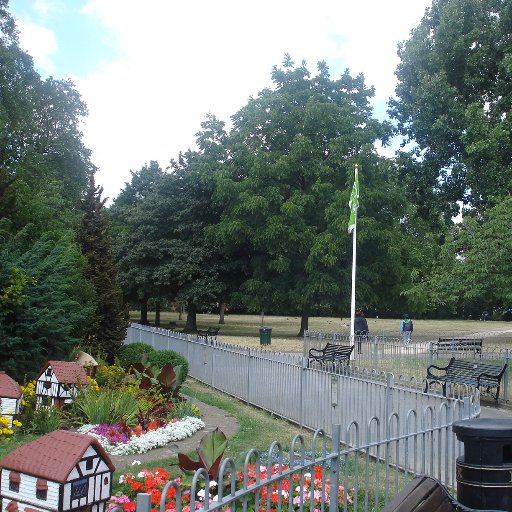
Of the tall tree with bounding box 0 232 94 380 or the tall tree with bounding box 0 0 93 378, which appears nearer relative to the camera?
the tall tree with bounding box 0 232 94 380

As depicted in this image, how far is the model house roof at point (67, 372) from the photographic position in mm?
10555

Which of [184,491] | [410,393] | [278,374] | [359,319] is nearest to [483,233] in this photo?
[359,319]

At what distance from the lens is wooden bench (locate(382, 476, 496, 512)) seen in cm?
385

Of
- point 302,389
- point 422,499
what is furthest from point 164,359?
point 422,499

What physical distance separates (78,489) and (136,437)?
15.8 ft

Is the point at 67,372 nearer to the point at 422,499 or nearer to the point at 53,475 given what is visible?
the point at 53,475

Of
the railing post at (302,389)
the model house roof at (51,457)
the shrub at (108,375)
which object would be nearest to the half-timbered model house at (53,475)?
the model house roof at (51,457)

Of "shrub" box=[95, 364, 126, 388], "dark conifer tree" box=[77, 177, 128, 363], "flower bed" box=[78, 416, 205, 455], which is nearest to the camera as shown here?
"flower bed" box=[78, 416, 205, 455]

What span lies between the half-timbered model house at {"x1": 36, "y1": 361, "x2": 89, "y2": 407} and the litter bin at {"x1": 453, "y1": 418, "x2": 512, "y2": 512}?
7336 millimetres

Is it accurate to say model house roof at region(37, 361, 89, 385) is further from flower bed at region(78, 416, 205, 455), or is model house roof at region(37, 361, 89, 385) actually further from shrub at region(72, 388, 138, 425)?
flower bed at region(78, 416, 205, 455)

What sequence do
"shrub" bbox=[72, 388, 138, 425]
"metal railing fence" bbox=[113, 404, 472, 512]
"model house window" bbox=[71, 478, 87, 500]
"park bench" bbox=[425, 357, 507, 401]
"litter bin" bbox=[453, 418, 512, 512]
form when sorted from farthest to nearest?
1. "park bench" bbox=[425, 357, 507, 401]
2. "shrub" bbox=[72, 388, 138, 425]
3. "model house window" bbox=[71, 478, 87, 500]
4. "litter bin" bbox=[453, 418, 512, 512]
5. "metal railing fence" bbox=[113, 404, 472, 512]

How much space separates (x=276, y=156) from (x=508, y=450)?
3179 centimetres

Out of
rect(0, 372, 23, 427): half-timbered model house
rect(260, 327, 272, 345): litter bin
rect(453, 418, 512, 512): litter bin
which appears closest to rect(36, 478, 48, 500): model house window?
rect(453, 418, 512, 512): litter bin

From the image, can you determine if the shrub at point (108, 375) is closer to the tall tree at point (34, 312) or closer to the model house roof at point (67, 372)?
the tall tree at point (34, 312)
